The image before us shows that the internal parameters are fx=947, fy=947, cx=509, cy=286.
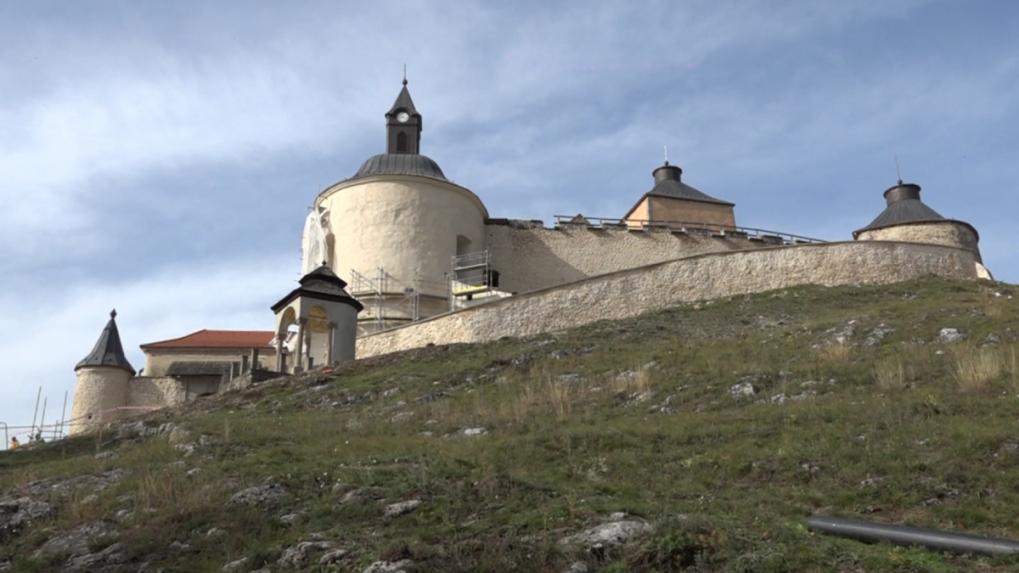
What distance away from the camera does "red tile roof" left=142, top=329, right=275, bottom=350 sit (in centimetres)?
3716

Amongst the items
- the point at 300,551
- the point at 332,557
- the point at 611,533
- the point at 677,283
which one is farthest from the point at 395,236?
the point at 611,533

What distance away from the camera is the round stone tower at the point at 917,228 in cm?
3591

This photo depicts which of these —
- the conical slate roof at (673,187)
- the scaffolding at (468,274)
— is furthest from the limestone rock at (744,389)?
the conical slate roof at (673,187)

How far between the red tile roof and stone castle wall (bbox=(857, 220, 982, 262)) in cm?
2458

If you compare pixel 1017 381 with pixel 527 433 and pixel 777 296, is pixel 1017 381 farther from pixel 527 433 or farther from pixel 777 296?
pixel 777 296

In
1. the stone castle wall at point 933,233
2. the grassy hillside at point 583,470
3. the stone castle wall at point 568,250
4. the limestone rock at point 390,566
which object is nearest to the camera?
the limestone rock at point 390,566

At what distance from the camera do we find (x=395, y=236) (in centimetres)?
3525

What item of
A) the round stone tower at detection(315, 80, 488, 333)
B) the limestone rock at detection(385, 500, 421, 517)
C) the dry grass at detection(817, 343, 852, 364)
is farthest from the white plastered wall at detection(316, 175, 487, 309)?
the limestone rock at detection(385, 500, 421, 517)

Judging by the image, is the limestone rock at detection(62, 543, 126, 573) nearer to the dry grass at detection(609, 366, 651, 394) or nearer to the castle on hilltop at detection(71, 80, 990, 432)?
the dry grass at detection(609, 366, 651, 394)

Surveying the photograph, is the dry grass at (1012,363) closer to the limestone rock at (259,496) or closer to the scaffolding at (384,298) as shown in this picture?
the limestone rock at (259,496)

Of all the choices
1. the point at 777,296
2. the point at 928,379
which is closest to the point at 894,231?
the point at 777,296

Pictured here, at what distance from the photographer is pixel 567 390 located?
15750mm

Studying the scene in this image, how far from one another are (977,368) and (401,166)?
2711cm

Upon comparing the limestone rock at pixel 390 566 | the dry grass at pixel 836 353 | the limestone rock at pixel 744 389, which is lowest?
the limestone rock at pixel 390 566
